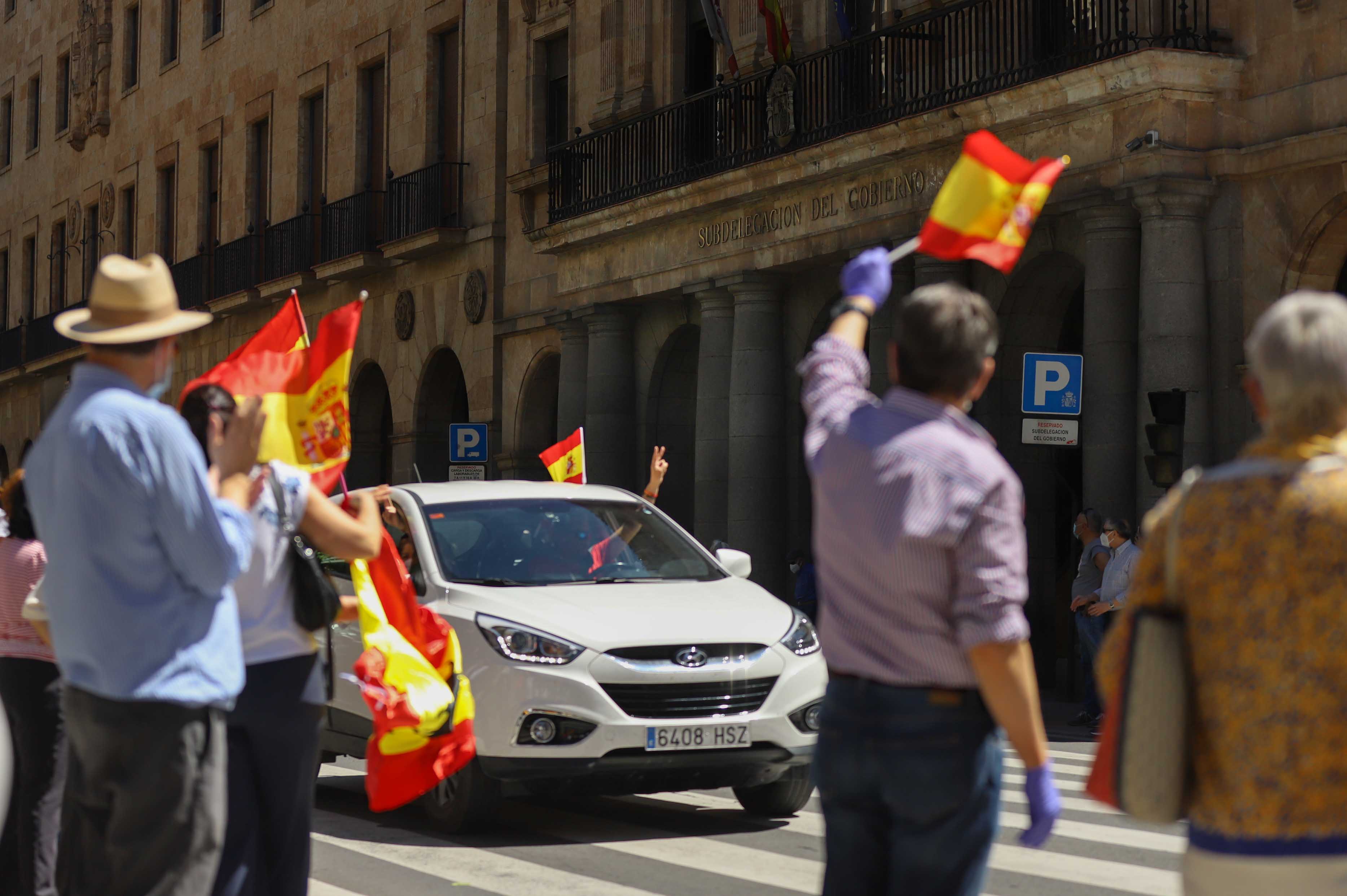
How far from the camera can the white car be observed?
9250mm

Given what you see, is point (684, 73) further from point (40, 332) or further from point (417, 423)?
point (40, 332)

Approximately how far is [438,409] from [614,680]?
954 inches

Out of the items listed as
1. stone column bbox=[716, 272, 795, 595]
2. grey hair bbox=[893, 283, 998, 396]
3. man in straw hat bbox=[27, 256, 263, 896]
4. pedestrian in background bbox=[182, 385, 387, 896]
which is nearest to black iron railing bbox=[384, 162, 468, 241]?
stone column bbox=[716, 272, 795, 595]

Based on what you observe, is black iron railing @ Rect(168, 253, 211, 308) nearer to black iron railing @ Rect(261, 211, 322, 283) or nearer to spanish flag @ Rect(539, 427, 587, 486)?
black iron railing @ Rect(261, 211, 322, 283)

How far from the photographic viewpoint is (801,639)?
387 inches

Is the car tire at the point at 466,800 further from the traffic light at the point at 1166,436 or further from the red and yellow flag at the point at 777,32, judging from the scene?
the red and yellow flag at the point at 777,32

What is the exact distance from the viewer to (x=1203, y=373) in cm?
1764

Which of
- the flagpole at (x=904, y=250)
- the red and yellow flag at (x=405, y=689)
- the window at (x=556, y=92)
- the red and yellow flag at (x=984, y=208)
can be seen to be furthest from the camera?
the window at (x=556, y=92)

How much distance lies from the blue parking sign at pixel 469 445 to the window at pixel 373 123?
24.4 ft

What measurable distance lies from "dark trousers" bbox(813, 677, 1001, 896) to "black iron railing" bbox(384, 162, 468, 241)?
27.2 meters

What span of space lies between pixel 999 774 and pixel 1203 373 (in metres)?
14.1

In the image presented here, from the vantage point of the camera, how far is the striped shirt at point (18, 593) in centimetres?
671

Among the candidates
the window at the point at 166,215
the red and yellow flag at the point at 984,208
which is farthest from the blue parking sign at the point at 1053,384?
the window at the point at 166,215

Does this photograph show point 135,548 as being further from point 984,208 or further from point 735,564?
point 735,564
